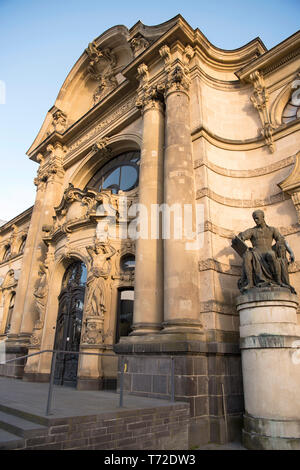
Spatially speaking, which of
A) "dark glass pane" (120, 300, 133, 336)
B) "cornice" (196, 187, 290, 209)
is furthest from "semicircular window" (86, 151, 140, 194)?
"dark glass pane" (120, 300, 133, 336)

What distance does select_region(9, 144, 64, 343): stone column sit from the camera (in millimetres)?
14430

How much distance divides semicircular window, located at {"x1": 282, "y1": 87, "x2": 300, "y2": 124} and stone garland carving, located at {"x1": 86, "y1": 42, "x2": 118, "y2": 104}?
10209 mm

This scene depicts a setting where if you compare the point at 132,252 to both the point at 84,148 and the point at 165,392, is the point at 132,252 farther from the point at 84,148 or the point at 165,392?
the point at 84,148

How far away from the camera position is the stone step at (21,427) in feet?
12.3

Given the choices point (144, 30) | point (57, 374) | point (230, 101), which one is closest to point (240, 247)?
point (230, 101)

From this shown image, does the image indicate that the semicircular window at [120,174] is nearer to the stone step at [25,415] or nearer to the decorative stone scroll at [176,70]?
the decorative stone scroll at [176,70]

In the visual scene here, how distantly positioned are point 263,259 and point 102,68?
16.3 meters

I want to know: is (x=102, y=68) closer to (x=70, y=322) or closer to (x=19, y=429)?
(x=70, y=322)

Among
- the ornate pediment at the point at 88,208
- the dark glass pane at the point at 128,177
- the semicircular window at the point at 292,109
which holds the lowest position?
the ornate pediment at the point at 88,208

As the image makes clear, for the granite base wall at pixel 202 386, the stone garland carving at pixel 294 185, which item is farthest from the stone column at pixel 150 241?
the stone garland carving at pixel 294 185

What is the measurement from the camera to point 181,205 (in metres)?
8.86

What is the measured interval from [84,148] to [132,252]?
8.14 meters

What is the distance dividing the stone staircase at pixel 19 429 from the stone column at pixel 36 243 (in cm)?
1014

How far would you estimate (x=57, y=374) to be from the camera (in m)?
12.0
